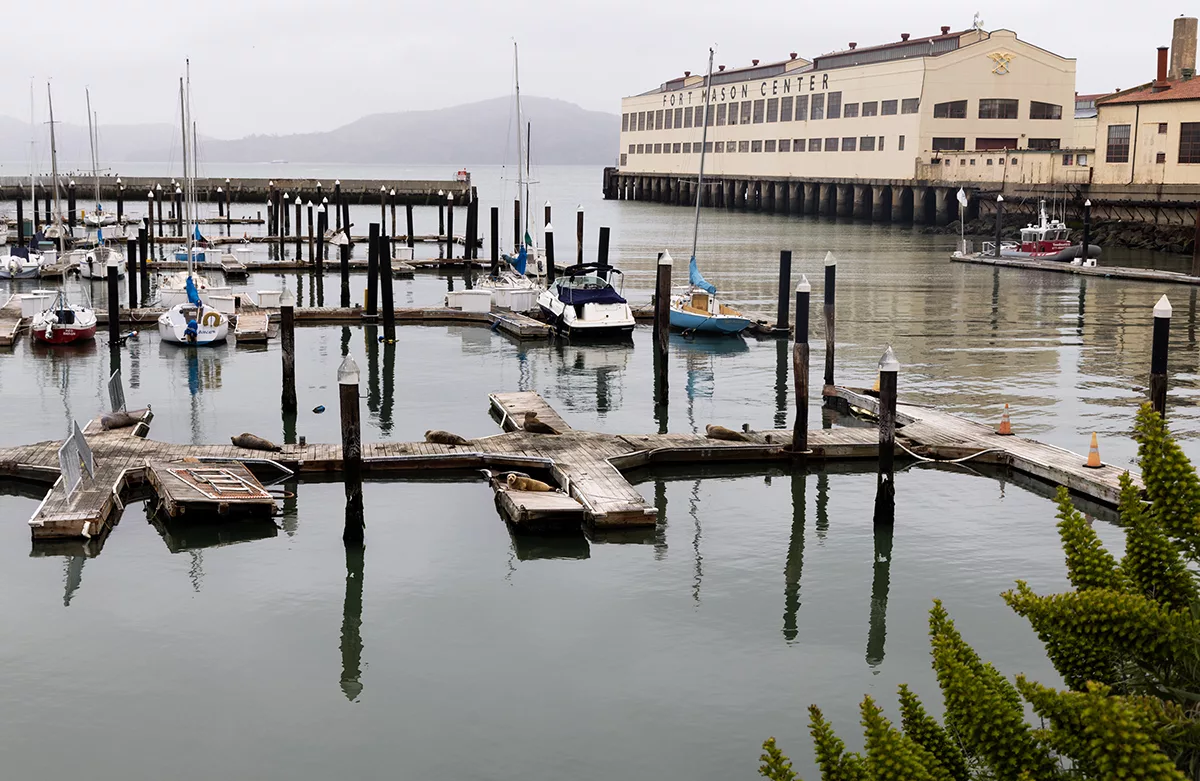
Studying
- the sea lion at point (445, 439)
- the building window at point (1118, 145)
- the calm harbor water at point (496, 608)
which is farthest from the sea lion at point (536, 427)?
the building window at point (1118, 145)

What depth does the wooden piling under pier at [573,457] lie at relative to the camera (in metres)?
21.0

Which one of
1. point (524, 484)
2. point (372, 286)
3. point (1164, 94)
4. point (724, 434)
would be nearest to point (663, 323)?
point (724, 434)

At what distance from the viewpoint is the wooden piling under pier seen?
68.9 ft

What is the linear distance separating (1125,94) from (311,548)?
74.0 meters

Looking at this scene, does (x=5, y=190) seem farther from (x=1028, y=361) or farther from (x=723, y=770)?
(x=723, y=770)

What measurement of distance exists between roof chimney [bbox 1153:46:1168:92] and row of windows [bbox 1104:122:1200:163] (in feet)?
9.13

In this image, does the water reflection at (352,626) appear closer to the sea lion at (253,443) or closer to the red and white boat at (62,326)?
the sea lion at (253,443)

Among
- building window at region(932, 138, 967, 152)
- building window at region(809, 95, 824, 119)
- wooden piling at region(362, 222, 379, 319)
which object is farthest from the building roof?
wooden piling at region(362, 222, 379, 319)

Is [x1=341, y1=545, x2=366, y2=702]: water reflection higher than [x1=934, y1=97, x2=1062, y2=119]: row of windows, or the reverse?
[x1=934, y1=97, x2=1062, y2=119]: row of windows

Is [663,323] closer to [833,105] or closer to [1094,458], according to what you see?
[1094,458]

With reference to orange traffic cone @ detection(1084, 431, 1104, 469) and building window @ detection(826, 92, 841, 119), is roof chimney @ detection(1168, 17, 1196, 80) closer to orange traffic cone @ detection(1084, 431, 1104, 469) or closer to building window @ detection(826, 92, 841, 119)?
building window @ detection(826, 92, 841, 119)

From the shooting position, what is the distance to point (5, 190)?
11250cm

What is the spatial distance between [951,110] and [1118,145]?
20.3 meters

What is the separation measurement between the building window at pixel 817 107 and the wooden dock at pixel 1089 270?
4198 cm
